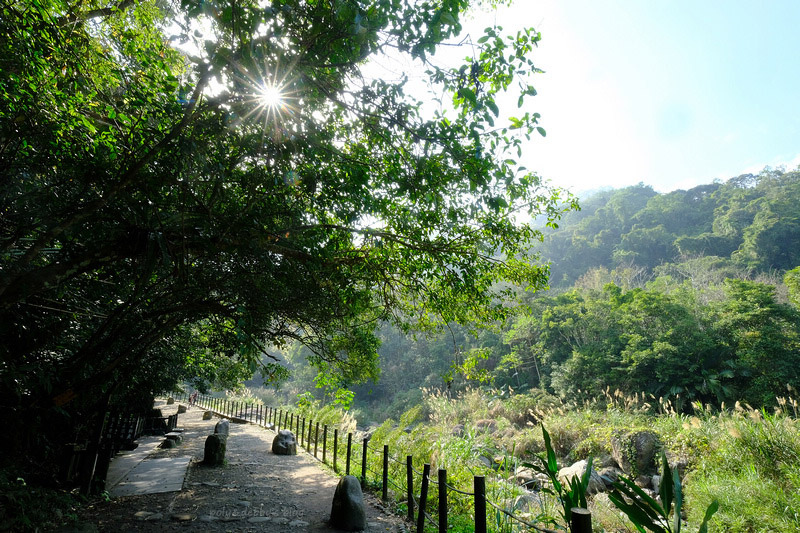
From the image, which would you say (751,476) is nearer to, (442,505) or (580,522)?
(442,505)

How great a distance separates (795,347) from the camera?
16453 millimetres

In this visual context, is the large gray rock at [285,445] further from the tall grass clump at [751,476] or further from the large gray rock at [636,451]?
the large gray rock at [636,451]

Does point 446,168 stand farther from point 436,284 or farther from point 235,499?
point 235,499

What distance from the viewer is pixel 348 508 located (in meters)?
4.64

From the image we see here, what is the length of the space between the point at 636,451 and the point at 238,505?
10924mm

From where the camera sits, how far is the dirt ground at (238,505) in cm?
464

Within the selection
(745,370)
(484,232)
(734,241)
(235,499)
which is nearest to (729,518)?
(484,232)

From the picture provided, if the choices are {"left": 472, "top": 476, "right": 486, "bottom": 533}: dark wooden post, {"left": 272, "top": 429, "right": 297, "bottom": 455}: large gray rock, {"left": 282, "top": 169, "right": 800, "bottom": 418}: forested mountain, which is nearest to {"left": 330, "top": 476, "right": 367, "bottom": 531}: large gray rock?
{"left": 282, "top": 169, "right": 800, "bottom": 418}: forested mountain

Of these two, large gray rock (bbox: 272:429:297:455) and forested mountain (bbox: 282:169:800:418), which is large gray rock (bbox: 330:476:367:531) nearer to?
forested mountain (bbox: 282:169:800:418)

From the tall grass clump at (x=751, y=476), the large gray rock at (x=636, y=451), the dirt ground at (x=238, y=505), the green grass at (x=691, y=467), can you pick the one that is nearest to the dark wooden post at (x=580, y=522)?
the green grass at (x=691, y=467)

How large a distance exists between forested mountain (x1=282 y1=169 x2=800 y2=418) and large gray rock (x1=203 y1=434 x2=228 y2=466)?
521 centimetres

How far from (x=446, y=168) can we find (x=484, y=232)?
1.03m

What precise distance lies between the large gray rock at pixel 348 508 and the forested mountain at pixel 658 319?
1864 mm

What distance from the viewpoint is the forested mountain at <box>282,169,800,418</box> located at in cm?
1728
